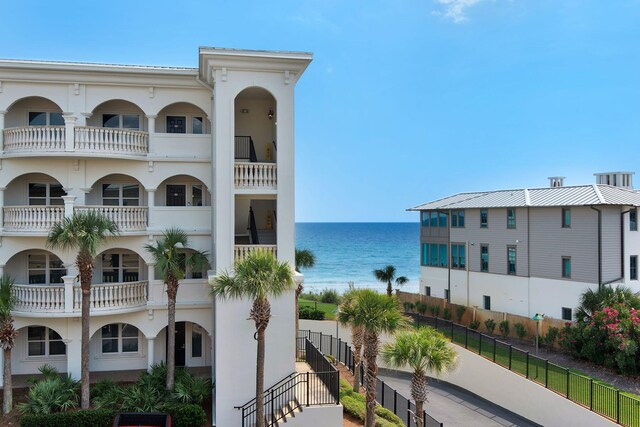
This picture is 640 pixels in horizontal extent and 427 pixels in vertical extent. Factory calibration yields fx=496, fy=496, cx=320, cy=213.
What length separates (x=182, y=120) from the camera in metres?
21.6

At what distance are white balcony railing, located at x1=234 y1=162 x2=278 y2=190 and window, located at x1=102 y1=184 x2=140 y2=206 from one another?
5.89 meters

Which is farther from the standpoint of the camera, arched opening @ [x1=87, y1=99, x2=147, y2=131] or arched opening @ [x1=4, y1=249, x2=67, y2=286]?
arched opening @ [x1=87, y1=99, x2=147, y2=131]

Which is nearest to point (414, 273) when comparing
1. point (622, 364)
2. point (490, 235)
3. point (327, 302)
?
point (327, 302)

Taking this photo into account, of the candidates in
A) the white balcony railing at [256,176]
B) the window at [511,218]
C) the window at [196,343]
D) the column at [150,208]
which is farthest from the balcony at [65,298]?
the window at [511,218]

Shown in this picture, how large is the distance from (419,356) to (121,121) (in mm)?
15601

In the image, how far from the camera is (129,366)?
20844 millimetres

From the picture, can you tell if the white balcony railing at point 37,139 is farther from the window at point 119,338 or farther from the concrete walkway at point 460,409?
the concrete walkway at point 460,409

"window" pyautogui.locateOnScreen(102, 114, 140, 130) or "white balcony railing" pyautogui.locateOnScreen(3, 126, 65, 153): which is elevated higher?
"window" pyautogui.locateOnScreen(102, 114, 140, 130)

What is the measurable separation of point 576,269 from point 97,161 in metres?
25.2

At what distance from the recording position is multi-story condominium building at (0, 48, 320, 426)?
17578mm

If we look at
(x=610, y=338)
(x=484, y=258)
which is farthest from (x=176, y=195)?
(x=484, y=258)

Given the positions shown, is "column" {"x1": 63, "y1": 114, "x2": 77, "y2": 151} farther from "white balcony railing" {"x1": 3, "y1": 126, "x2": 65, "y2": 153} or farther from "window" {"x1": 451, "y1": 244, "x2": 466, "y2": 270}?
"window" {"x1": 451, "y1": 244, "x2": 466, "y2": 270}

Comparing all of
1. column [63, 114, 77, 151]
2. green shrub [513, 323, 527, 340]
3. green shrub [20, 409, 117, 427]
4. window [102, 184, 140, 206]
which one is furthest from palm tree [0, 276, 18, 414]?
green shrub [513, 323, 527, 340]

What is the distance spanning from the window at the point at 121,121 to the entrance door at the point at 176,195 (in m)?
3.03
